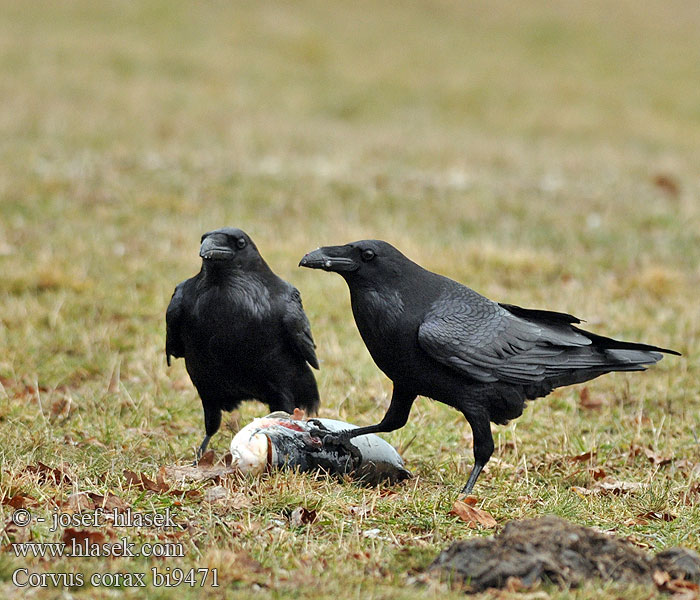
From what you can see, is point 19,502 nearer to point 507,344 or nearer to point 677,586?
point 507,344

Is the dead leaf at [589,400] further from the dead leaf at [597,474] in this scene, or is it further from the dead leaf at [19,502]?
the dead leaf at [19,502]

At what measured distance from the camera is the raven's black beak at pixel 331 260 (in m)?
4.43

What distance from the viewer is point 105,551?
11.6 feet

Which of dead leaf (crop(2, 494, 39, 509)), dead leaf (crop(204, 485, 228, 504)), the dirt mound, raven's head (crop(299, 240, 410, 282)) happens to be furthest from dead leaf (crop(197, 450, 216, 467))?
the dirt mound

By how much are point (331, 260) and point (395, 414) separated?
2.89 ft

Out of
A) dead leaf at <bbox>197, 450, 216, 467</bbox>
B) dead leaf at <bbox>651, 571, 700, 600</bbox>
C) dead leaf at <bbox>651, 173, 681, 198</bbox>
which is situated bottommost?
dead leaf at <bbox>197, 450, 216, 467</bbox>

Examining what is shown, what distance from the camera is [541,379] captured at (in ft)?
15.6

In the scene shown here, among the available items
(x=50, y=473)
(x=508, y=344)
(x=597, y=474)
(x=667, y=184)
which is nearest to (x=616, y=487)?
(x=597, y=474)

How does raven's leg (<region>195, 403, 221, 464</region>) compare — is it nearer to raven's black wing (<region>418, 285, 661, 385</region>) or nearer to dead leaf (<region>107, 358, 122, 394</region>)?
dead leaf (<region>107, 358, 122, 394</region>)

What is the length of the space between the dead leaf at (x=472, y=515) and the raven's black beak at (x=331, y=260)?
1219mm

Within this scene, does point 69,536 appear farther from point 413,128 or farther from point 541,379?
point 413,128

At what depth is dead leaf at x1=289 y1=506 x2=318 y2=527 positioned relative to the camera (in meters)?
4.06

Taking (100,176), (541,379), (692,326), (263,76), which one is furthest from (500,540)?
(263,76)

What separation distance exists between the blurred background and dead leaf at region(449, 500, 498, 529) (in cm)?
188
